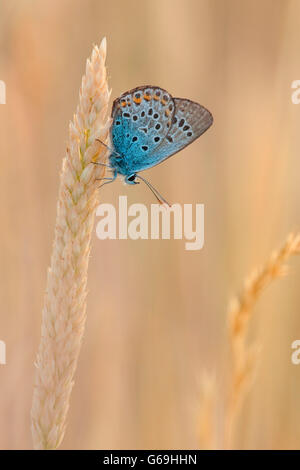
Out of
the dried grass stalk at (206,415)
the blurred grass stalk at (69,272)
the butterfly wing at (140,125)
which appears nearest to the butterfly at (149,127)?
the butterfly wing at (140,125)

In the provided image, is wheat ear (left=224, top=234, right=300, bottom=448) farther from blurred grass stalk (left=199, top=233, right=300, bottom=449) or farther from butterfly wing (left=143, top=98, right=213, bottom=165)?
butterfly wing (left=143, top=98, right=213, bottom=165)

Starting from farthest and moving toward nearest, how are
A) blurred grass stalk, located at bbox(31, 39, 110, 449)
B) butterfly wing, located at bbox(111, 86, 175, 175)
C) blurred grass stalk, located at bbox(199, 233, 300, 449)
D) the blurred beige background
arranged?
the blurred beige background
butterfly wing, located at bbox(111, 86, 175, 175)
blurred grass stalk, located at bbox(199, 233, 300, 449)
blurred grass stalk, located at bbox(31, 39, 110, 449)

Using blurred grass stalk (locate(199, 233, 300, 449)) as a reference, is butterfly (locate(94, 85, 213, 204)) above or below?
above

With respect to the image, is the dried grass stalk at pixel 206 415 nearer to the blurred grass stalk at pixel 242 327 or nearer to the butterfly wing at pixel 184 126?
the blurred grass stalk at pixel 242 327

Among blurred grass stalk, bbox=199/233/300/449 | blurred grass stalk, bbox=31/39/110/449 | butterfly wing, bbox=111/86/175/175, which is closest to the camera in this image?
blurred grass stalk, bbox=31/39/110/449

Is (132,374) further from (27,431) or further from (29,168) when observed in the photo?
(29,168)

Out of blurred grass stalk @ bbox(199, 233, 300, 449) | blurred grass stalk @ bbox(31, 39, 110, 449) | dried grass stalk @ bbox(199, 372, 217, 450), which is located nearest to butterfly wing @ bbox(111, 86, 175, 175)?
blurred grass stalk @ bbox(31, 39, 110, 449)

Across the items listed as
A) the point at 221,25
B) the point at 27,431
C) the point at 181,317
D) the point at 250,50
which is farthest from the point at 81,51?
the point at 27,431
